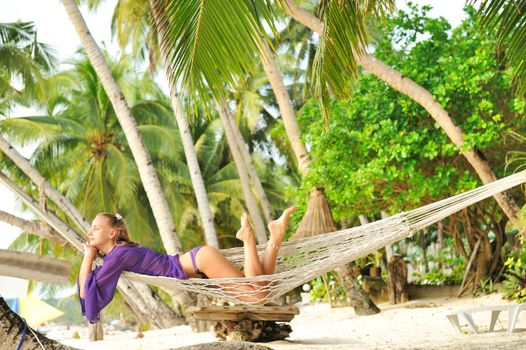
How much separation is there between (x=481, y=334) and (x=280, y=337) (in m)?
1.37

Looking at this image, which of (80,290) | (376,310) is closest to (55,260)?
(80,290)

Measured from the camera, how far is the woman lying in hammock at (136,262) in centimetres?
314

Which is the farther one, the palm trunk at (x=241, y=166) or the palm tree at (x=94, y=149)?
the palm tree at (x=94, y=149)

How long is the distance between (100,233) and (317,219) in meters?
3.79

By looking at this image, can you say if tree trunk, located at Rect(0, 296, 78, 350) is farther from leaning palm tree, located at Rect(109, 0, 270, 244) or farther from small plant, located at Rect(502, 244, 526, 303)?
small plant, located at Rect(502, 244, 526, 303)

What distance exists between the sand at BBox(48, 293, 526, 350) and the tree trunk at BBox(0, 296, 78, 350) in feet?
6.91

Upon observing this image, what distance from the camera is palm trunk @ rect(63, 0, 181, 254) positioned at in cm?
629

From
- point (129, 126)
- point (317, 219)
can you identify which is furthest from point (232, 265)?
point (317, 219)

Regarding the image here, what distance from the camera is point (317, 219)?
22.4 feet

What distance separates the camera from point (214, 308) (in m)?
4.60

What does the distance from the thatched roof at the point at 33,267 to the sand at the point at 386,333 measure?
2036mm

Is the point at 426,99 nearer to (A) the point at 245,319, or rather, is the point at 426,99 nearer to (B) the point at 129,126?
(A) the point at 245,319

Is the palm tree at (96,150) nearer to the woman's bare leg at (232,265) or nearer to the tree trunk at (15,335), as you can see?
the woman's bare leg at (232,265)

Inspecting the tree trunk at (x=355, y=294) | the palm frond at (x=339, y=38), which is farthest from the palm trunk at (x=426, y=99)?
the tree trunk at (x=355, y=294)
